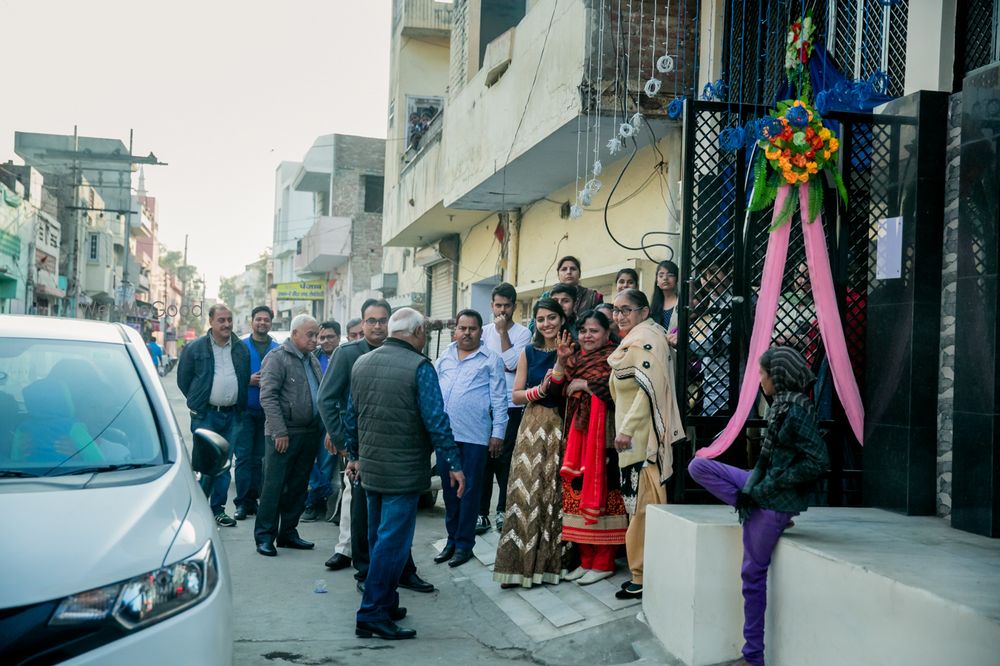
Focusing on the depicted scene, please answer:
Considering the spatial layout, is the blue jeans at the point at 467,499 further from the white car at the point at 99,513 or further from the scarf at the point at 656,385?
the white car at the point at 99,513

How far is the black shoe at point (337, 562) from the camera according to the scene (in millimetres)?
6965

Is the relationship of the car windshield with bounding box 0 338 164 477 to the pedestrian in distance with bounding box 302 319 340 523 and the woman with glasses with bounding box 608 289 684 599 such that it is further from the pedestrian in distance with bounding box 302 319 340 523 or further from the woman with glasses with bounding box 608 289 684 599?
the pedestrian in distance with bounding box 302 319 340 523

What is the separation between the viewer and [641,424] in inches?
219

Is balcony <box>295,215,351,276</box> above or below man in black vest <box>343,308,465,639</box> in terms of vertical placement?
above

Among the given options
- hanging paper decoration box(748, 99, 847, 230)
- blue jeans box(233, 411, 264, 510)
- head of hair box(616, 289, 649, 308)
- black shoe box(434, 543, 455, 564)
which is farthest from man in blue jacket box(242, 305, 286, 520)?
hanging paper decoration box(748, 99, 847, 230)

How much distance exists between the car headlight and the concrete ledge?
2.51 m

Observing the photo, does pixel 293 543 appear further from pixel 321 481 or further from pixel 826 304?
pixel 826 304

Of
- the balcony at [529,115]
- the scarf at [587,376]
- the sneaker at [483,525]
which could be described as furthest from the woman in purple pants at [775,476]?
the balcony at [529,115]

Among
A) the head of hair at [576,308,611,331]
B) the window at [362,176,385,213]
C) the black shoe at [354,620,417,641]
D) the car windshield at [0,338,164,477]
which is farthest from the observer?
the window at [362,176,385,213]

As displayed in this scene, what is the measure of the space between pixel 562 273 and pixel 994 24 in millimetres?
3712

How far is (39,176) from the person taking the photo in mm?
37219

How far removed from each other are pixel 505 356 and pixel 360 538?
202 cm

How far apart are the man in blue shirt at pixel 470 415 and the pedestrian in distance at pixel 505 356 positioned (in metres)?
0.26

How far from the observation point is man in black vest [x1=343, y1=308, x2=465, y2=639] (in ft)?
17.6
